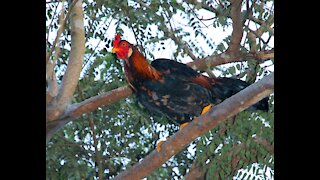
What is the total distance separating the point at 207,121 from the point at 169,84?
0.59 m

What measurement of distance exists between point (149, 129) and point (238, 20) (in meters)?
0.84

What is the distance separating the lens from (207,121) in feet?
6.76

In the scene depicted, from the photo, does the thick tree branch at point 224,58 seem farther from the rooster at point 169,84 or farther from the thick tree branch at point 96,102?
the thick tree branch at point 96,102

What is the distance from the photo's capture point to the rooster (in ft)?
8.46

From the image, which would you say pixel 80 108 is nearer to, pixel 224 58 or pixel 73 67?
pixel 73 67

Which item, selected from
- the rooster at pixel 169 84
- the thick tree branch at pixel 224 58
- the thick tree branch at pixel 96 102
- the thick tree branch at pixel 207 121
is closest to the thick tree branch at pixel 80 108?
the thick tree branch at pixel 96 102

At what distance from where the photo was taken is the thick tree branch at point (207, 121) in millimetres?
1944

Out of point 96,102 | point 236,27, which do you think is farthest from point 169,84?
point 236,27

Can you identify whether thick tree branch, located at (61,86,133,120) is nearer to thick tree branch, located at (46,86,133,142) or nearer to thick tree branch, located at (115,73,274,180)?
thick tree branch, located at (46,86,133,142)

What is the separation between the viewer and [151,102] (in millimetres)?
2635
